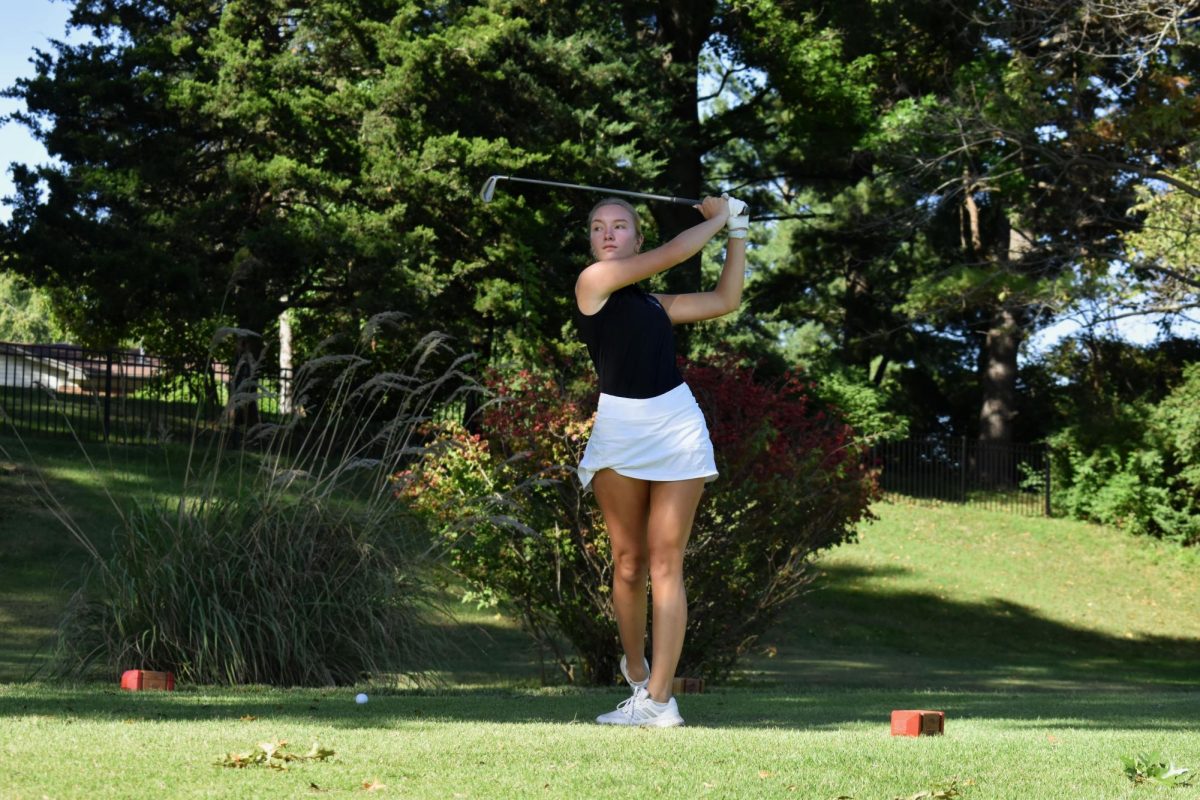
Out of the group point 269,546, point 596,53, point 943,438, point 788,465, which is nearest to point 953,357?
point 943,438

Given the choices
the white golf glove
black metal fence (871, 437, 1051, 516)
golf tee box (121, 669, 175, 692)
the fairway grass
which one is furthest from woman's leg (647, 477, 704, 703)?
black metal fence (871, 437, 1051, 516)

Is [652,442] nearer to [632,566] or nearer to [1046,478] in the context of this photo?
[632,566]

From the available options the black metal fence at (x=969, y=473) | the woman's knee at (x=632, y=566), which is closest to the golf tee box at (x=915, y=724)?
the woman's knee at (x=632, y=566)

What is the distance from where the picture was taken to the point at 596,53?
74.2ft

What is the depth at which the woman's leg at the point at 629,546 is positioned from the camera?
4.79 meters

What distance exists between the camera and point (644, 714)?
468 centimetres

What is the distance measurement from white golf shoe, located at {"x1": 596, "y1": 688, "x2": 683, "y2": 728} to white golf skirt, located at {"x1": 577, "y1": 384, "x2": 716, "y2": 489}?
76cm

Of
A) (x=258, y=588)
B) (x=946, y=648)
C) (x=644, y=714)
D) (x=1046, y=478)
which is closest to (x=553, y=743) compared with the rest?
(x=644, y=714)

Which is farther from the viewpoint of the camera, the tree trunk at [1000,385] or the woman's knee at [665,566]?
the tree trunk at [1000,385]

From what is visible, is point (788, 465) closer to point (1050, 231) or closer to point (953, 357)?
point (1050, 231)

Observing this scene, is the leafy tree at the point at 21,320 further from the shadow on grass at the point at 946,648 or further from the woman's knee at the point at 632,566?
the woman's knee at the point at 632,566

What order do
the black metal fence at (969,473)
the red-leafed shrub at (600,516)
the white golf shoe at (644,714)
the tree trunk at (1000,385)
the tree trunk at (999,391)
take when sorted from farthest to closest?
1. the tree trunk at (999,391)
2. the tree trunk at (1000,385)
3. the black metal fence at (969,473)
4. the red-leafed shrub at (600,516)
5. the white golf shoe at (644,714)

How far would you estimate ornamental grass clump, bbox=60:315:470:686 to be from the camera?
21.9 feet

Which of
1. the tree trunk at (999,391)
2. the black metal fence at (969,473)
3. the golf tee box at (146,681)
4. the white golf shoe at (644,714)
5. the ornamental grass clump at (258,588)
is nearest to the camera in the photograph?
the white golf shoe at (644,714)
